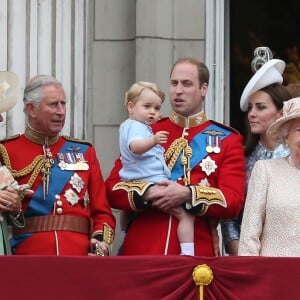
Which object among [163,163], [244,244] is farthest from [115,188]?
[244,244]

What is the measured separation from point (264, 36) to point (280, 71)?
3.40 meters

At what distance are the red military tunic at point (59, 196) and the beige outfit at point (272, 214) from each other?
2.98ft

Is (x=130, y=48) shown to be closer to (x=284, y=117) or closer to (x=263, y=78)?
(x=263, y=78)

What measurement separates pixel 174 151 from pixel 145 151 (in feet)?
1.02

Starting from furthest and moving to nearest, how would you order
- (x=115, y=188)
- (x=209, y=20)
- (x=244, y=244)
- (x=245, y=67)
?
(x=245, y=67) < (x=209, y=20) < (x=115, y=188) < (x=244, y=244)

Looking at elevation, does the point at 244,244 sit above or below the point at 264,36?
below

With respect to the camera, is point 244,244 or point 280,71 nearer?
point 244,244

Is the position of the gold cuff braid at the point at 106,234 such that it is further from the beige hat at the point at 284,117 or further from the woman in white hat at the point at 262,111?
the beige hat at the point at 284,117

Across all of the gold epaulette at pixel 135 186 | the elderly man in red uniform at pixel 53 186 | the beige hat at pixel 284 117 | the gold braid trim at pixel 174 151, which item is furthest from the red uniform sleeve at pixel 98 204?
the beige hat at pixel 284 117

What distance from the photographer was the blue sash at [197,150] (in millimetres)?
9617

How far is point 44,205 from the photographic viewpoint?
9.45 metres

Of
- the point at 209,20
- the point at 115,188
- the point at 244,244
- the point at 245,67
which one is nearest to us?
the point at 244,244

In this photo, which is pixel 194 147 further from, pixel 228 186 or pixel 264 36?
pixel 264 36

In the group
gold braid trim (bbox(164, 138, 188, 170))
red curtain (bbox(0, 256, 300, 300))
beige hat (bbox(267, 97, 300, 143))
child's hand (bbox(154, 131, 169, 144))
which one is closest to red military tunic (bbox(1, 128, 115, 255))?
gold braid trim (bbox(164, 138, 188, 170))
